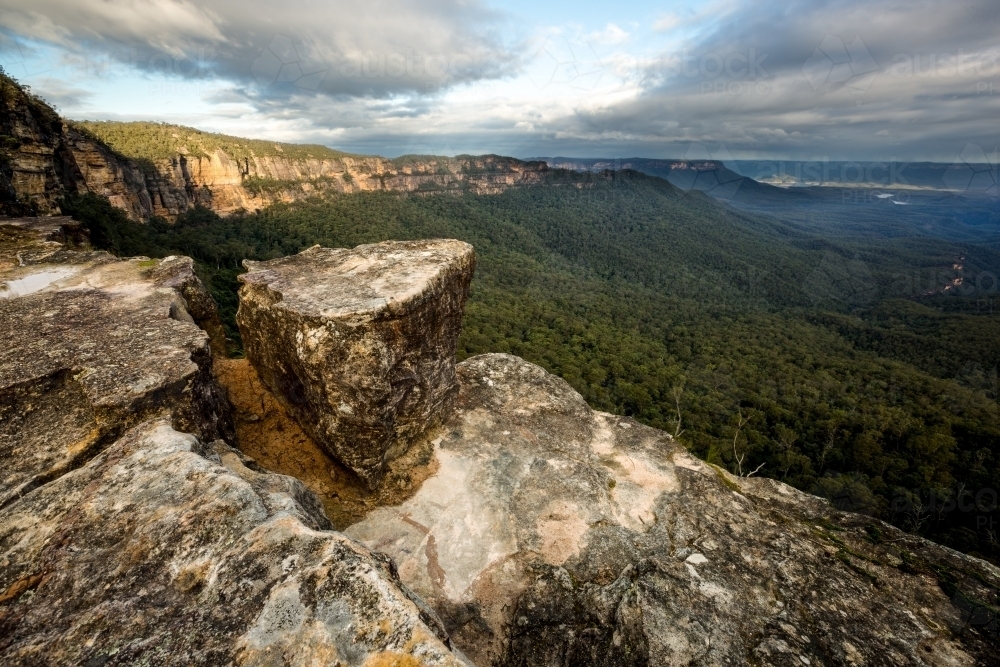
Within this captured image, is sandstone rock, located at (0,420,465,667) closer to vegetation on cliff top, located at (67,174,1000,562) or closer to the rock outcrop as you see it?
the rock outcrop

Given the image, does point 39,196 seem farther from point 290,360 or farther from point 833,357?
point 833,357

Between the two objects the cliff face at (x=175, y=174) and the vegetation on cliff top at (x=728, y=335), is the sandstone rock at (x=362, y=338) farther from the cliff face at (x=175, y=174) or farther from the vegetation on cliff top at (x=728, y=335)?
the cliff face at (x=175, y=174)

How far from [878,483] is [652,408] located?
65.1ft

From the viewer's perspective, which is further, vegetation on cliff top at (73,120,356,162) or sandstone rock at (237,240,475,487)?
vegetation on cliff top at (73,120,356,162)

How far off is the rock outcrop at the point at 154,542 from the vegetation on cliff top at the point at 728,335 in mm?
16425

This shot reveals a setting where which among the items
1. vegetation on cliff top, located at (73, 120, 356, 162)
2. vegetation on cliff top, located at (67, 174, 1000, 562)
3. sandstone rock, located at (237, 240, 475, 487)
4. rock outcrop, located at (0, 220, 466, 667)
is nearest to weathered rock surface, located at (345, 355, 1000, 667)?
sandstone rock, located at (237, 240, 475, 487)

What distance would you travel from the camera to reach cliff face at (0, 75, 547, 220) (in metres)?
22.5

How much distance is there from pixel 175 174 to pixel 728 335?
91383 millimetres

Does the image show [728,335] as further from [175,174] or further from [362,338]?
[175,174]

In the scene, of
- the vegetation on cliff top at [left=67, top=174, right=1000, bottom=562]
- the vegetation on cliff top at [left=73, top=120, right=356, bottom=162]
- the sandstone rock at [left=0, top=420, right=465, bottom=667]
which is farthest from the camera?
the vegetation on cliff top at [left=73, top=120, right=356, bottom=162]

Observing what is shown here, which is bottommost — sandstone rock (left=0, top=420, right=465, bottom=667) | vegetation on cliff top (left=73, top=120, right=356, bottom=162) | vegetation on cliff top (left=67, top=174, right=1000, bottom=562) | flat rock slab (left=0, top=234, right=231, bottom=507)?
vegetation on cliff top (left=67, top=174, right=1000, bottom=562)

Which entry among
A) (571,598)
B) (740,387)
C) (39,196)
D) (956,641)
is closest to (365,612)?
(571,598)

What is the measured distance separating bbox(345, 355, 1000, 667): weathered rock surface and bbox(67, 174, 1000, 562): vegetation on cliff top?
8842mm

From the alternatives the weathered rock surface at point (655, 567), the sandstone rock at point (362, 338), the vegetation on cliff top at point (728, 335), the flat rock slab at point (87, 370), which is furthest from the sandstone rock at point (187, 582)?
the vegetation on cliff top at point (728, 335)
